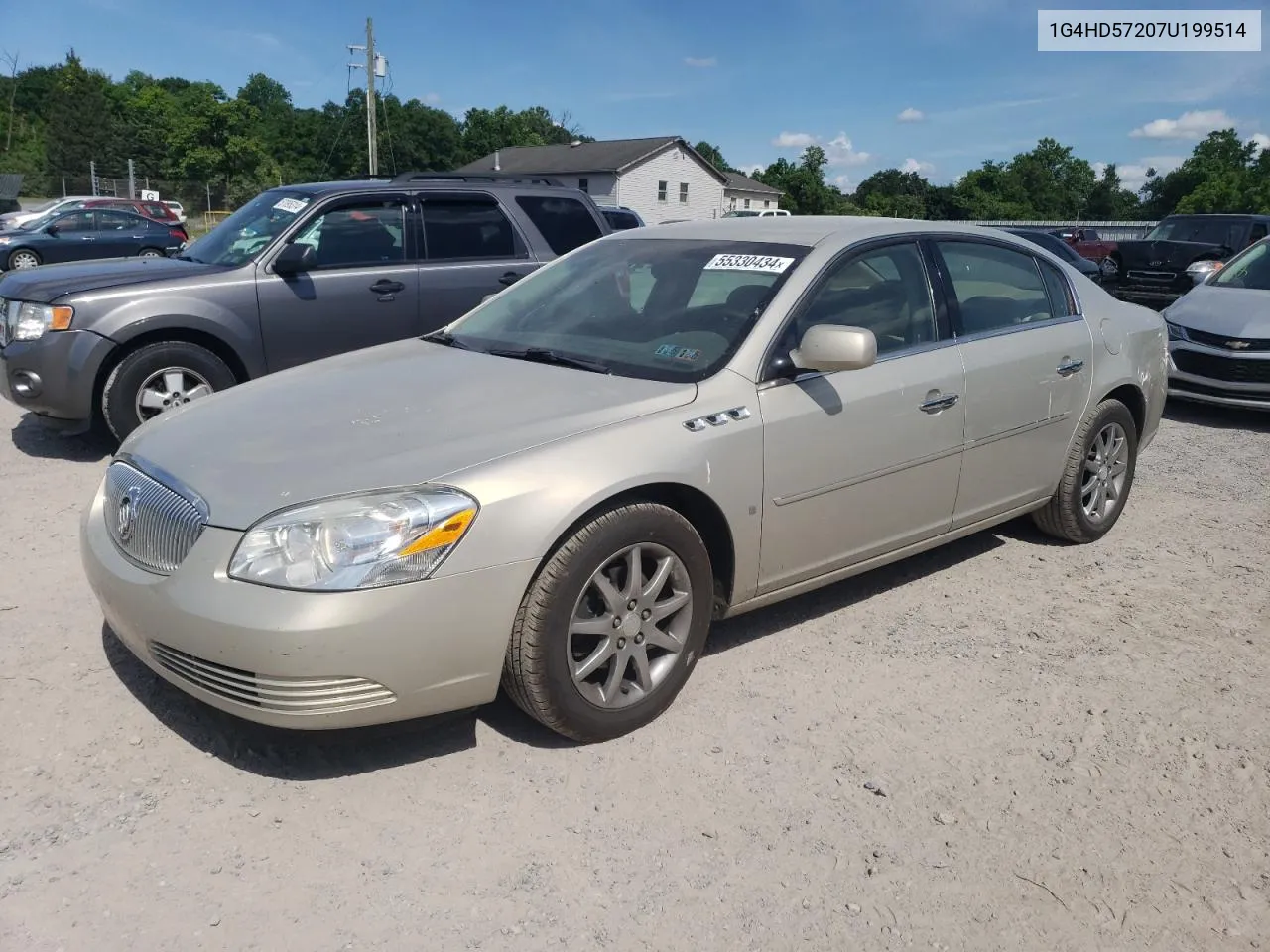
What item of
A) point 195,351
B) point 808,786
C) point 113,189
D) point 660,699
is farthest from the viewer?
point 113,189

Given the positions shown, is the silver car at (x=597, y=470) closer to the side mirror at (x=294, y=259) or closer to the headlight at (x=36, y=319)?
the side mirror at (x=294, y=259)

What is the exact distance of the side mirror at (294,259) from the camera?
6.64m

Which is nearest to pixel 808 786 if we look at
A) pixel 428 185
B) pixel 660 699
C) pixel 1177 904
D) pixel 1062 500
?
pixel 660 699

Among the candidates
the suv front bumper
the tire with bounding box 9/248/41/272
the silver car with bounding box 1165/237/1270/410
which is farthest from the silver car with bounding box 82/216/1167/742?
the tire with bounding box 9/248/41/272

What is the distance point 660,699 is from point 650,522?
24.4 inches

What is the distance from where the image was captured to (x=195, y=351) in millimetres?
6488

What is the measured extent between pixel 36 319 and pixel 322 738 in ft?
14.5

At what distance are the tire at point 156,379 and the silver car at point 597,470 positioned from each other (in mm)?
2623

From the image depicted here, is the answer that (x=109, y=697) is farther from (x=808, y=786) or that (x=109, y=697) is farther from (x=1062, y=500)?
(x=1062, y=500)

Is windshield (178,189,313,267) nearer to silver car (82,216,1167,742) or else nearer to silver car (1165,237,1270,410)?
silver car (82,216,1167,742)

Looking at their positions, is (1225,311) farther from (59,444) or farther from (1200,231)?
(1200,231)

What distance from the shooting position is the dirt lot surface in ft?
8.30

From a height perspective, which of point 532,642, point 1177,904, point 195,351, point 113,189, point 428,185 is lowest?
point 1177,904

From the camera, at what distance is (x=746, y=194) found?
2827 inches
